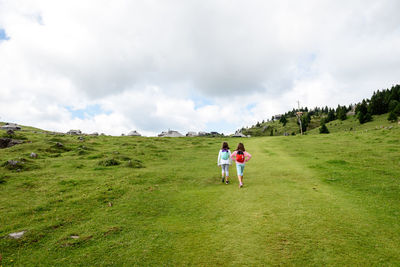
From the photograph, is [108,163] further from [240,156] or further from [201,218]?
[201,218]

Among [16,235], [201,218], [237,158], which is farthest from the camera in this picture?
[237,158]

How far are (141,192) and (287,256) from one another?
9904mm

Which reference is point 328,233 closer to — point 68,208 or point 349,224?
point 349,224

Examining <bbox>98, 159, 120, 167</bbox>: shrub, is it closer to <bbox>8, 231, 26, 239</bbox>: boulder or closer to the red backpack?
<bbox>8, 231, 26, 239</bbox>: boulder

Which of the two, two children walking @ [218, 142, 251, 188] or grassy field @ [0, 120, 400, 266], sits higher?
two children walking @ [218, 142, 251, 188]

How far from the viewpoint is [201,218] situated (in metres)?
9.54

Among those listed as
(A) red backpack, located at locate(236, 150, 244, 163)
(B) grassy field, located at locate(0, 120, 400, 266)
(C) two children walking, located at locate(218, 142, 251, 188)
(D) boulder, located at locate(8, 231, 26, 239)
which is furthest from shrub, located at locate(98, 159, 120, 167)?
(A) red backpack, located at locate(236, 150, 244, 163)

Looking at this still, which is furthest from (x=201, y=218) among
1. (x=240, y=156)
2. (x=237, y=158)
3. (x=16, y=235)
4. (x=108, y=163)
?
(x=108, y=163)

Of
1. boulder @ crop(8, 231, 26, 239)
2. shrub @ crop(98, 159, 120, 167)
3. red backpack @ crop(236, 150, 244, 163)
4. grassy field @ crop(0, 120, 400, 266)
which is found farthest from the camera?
shrub @ crop(98, 159, 120, 167)

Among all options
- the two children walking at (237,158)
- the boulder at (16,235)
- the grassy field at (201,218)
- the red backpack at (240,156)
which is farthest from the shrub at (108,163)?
the red backpack at (240,156)

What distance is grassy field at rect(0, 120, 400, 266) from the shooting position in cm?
660

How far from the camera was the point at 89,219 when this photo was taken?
31.6ft

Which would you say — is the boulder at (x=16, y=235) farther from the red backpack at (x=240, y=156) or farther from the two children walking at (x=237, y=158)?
the red backpack at (x=240, y=156)

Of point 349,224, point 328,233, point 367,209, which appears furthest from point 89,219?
point 367,209
